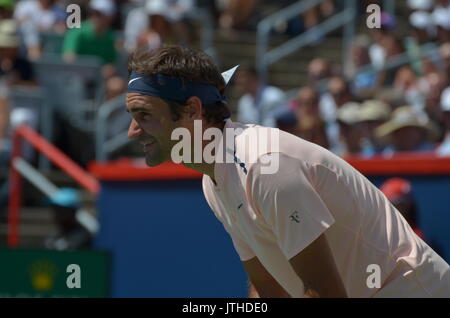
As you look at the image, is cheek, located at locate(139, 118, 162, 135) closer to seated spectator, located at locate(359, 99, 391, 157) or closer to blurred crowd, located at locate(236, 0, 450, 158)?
blurred crowd, located at locate(236, 0, 450, 158)

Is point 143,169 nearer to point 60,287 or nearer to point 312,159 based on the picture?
point 60,287

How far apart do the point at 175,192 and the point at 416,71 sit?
356 centimetres

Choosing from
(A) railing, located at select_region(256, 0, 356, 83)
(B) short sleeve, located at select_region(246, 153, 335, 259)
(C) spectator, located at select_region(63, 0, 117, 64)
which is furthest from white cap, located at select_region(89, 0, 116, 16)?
(B) short sleeve, located at select_region(246, 153, 335, 259)

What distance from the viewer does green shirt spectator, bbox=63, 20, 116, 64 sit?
13.2m

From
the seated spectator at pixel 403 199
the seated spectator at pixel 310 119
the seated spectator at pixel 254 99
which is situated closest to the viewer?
the seated spectator at pixel 403 199

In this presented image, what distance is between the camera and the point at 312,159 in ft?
12.1

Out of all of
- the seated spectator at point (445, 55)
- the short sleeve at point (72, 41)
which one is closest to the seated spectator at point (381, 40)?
the seated spectator at point (445, 55)

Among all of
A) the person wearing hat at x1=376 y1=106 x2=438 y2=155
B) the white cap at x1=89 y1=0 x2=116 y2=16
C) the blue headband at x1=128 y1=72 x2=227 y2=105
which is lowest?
the blue headband at x1=128 y1=72 x2=227 y2=105

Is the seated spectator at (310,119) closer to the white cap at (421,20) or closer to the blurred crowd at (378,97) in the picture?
the blurred crowd at (378,97)

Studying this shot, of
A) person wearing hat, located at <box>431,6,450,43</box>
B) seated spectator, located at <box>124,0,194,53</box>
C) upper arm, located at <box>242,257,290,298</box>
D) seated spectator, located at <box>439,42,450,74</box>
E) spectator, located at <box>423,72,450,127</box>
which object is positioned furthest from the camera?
seated spectator, located at <box>124,0,194,53</box>

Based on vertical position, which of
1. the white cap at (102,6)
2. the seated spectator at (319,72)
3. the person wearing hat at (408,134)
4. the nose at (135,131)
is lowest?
the nose at (135,131)

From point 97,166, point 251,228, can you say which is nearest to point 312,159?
point 251,228

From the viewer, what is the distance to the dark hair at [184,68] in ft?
12.8

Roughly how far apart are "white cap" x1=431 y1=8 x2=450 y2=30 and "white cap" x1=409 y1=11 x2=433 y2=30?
0.20 metres
